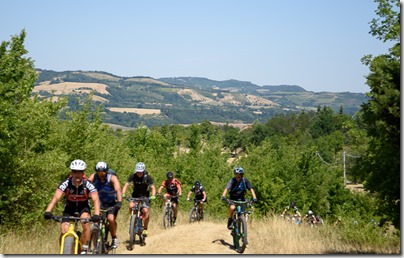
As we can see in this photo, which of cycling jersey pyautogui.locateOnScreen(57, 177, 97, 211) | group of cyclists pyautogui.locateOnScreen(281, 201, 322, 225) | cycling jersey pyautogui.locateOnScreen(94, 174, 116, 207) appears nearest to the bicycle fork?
cycling jersey pyautogui.locateOnScreen(57, 177, 97, 211)

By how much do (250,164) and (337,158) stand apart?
4326 cm

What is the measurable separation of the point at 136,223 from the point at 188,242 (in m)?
1.34


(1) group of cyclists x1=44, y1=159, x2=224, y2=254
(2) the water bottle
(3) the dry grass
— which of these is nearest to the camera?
(1) group of cyclists x1=44, y1=159, x2=224, y2=254

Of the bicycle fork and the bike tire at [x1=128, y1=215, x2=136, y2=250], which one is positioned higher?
the bicycle fork

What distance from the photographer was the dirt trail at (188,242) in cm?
1209

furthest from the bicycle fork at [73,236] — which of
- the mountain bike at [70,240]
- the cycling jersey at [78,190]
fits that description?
the cycling jersey at [78,190]

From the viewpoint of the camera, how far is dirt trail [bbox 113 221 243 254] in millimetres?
12086

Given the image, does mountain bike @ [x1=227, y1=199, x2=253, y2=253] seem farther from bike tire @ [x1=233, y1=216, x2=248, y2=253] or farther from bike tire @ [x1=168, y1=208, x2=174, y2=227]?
bike tire @ [x1=168, y1=208, x2=174, y2=227]

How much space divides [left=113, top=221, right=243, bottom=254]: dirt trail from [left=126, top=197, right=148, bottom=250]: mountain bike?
0.62ft

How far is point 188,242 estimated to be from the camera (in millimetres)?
13039

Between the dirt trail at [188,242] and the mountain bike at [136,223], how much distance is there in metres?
0.19

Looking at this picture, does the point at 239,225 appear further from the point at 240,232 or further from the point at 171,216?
the point at 171,216

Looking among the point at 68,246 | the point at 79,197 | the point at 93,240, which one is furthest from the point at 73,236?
the point at 93,240

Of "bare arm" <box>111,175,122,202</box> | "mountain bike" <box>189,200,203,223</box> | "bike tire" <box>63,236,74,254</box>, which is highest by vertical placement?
"bare arm" <box>111,175,122,202</box>
